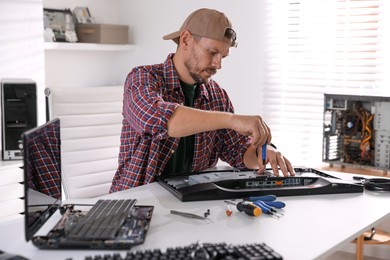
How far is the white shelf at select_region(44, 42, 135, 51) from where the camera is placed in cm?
357

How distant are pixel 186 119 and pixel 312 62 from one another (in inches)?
72.3

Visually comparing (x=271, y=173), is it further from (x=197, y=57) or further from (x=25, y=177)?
(x=25, y=177)

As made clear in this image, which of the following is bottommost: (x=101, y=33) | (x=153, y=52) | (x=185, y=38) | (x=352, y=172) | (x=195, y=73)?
(x=352, y=172)

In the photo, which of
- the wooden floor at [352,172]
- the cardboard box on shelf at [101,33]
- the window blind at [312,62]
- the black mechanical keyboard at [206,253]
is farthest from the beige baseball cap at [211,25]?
the cardboard box on shelf at [101,33]

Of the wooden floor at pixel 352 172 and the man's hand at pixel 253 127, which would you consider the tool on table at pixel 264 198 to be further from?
the wooden floor at pixel 352 172

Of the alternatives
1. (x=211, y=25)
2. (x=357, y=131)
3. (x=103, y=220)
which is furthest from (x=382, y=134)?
(x=103, y=220)

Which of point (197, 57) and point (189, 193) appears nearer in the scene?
point (189, 193)

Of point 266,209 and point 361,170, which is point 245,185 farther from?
point 361,170

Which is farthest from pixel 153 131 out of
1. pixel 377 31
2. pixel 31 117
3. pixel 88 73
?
pixel 88 73

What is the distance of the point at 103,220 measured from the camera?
1.30m

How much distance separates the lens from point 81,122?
238 centimetres

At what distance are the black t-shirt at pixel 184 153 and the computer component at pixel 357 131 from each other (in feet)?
3.19

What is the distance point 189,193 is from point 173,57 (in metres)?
0.80

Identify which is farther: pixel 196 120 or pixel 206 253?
pixel 196 120
